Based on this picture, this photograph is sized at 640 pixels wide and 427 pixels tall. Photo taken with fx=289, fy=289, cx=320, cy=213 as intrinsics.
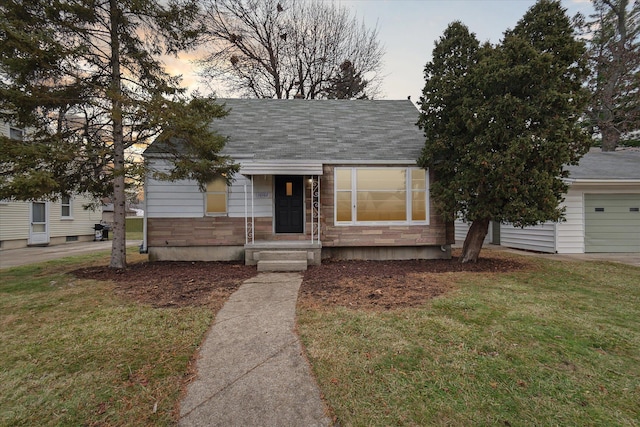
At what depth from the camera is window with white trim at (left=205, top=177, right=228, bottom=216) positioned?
8.14 metres

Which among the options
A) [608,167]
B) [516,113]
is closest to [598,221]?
[608,167]

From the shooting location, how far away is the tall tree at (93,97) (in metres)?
5.35

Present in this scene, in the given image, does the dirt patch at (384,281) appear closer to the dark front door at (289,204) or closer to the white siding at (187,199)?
the dark front door at (289,204)

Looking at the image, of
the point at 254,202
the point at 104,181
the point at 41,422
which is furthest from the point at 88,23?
the point at 41,422

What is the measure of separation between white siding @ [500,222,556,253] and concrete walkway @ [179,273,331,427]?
9.72 metres

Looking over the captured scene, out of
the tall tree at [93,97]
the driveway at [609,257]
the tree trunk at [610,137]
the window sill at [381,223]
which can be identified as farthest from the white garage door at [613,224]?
the tall tree at [93,97]

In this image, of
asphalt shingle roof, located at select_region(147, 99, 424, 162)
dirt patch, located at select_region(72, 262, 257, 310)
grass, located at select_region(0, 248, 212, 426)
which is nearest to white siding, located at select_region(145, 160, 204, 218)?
asphalt shingle roof, located at select_region(147, 99, 424, 162)

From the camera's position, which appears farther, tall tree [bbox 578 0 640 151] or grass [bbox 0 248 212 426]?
tall tree [bbox 578 0 640 151]

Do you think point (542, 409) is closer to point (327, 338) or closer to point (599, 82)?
point (327, 338)

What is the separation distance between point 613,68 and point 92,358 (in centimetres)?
2599

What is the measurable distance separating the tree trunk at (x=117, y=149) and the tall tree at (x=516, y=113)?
7.36 m

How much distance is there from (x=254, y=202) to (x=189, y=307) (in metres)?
4.20

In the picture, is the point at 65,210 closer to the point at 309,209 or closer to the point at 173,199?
the point at 173,199

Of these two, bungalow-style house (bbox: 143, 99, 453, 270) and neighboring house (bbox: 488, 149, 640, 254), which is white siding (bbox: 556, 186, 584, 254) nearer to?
neighboring house (bbox: 488, 149, 640, 254)
